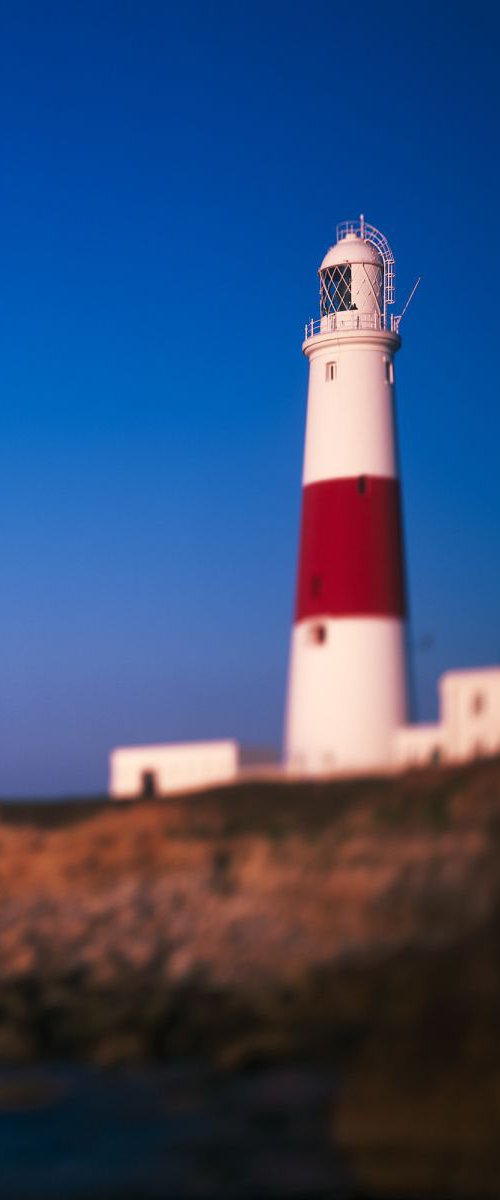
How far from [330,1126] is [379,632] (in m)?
13.8

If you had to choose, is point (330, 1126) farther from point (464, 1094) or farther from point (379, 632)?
point (379, 632)

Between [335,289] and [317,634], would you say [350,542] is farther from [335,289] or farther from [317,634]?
[335,289]

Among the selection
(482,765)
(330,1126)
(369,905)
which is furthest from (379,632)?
(330,1126)

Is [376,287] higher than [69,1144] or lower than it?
higher

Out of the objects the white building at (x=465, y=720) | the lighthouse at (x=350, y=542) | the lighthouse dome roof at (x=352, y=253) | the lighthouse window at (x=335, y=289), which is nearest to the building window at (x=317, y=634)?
the lighthouse at (x=350, y=542)

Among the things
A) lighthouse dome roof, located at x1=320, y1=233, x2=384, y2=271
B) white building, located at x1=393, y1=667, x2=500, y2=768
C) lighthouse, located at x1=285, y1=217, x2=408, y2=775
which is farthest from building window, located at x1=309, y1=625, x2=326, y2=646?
lighthouse dome roof, located at x1=320, y1=233, x2=384, y2=271

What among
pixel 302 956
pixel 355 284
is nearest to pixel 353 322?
pixel 355 284

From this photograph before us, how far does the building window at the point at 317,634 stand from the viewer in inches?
1278

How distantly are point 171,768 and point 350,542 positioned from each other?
6.58 meters

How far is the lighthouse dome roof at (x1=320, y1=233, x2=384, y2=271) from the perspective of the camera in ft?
112

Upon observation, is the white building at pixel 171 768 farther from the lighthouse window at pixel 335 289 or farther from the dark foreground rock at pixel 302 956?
the lighthouse window at pixel 335 289

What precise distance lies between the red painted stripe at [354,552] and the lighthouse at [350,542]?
2 centimetres

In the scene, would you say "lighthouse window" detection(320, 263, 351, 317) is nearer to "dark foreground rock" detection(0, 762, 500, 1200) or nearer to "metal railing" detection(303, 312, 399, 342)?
"metal railing" detection(303, 312, 399, 342)

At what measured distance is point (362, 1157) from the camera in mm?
18859
